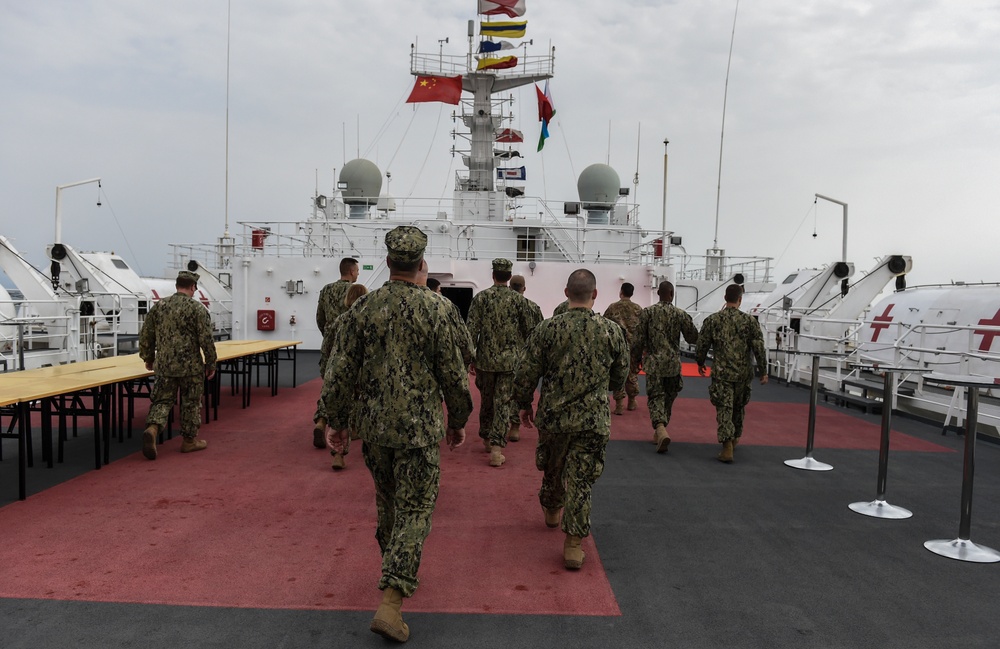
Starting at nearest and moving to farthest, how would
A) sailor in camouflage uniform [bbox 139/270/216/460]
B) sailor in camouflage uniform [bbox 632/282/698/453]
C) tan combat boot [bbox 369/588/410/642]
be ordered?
1. tan combat boot [bbox 369/588/410/642]
2. sailor in camouflage uniform [bbox 139/270/216/460]
3. sailor in camouflage uniform [bbox 632/282/698/453]

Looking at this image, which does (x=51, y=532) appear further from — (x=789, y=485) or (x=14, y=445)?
(x=789, y=485)

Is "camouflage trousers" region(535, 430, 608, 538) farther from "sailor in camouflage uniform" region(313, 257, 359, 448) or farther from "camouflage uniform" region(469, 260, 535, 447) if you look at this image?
"sailor in camouflage uniform" region(313, 257, 359, 448)

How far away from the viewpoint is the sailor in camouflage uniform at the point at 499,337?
6715 mm

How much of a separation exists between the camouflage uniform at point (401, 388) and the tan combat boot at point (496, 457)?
10.8 feet

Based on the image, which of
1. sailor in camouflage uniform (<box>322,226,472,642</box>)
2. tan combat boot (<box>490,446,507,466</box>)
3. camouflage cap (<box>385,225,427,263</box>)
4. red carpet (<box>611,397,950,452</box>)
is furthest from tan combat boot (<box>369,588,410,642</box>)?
red carpet (<box>611,397,950,452</box>)

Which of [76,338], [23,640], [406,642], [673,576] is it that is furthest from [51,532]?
[76,338]

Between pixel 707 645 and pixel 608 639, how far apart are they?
0.46m

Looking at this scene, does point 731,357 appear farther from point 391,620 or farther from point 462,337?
point 391,620

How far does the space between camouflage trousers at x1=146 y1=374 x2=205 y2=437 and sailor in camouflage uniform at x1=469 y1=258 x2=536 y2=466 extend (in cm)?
286

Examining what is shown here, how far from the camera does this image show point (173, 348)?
6.62 meters

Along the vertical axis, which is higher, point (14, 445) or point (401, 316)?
point (401, 316)

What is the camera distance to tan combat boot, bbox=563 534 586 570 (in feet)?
13.1

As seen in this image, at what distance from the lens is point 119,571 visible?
3.84 meters

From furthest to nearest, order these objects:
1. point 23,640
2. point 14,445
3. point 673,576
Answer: point 14,445 → point 673,576 → point 23,640
